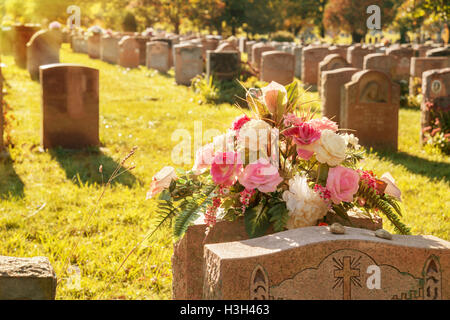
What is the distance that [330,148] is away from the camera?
3.10 metres

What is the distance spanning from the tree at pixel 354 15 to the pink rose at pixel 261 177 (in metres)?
48.5

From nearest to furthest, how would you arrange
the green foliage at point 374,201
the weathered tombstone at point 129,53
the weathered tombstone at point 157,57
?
the green foliage at point 374,201, the weathered tombstone at point 157,57, the weathered tombstone at point 129,53

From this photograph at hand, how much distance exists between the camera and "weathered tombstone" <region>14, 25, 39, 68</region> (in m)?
20.5

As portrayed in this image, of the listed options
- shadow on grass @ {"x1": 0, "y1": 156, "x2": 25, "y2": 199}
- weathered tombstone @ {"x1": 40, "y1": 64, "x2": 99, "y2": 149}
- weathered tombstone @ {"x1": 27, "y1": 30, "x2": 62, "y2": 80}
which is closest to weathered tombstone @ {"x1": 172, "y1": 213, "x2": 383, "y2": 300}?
shadow on grass @ {"x1": 0, "y1": 156, "x2": 25, "y2": 199}

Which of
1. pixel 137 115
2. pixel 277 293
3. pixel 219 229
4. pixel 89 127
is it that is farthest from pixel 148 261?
pixel 137 115

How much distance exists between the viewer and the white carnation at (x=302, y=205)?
3.09 m

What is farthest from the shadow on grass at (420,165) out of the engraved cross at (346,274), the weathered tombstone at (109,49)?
the weathered tombstone at (109,49)

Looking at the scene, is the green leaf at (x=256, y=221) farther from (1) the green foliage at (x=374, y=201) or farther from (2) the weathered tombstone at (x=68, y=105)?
(2) the weathered tombstone at (x=68, y=105)

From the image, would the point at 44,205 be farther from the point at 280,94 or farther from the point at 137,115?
the point at 137,115

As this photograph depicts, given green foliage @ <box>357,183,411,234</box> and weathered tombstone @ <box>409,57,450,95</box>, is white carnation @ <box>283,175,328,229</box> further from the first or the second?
weathered tombstone @ <box>409,57,450,95</box>

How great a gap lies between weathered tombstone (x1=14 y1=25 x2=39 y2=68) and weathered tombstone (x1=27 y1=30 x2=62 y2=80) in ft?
14.0

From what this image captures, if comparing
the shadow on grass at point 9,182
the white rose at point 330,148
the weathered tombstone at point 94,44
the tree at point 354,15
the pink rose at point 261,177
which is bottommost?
the shadow on grass at point 9,182

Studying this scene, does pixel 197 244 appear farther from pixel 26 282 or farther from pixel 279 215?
pixel 26 282

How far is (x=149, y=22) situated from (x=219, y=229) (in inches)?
2166
